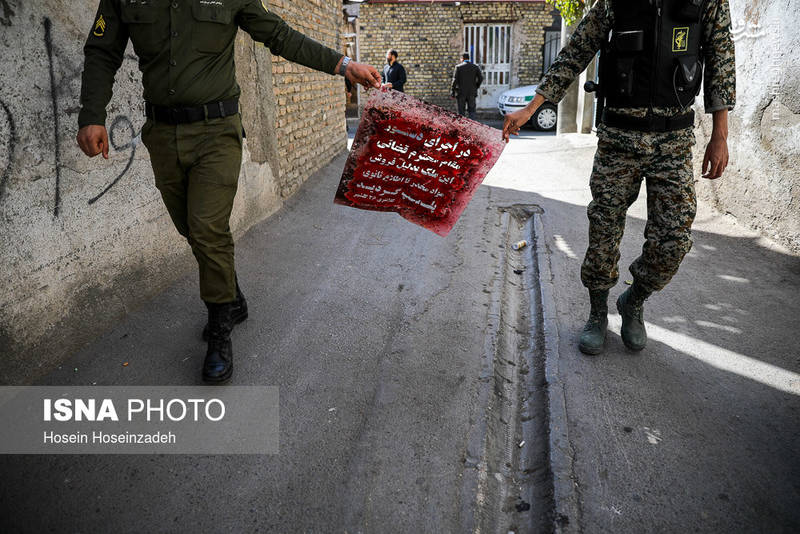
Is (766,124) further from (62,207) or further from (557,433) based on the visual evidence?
(62,207)

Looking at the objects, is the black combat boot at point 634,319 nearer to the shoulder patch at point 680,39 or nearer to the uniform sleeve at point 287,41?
the shoulder patch at point 680,39

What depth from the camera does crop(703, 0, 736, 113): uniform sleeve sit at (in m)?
2.46

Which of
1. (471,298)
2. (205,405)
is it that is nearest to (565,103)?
(471,298)

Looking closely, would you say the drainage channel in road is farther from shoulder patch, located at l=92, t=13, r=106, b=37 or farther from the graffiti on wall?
shoulder patch, located at l=92, t=13, r=106, b=37

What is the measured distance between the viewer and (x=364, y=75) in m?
2.57

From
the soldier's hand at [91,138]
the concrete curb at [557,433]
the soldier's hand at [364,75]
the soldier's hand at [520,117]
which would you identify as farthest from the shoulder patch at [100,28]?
the concrete curb at [557,433]

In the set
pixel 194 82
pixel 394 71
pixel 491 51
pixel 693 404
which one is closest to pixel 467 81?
pixel 394 71

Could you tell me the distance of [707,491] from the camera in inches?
77.3

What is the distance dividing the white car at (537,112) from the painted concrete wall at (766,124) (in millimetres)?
9030

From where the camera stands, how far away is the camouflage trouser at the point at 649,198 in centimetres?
255

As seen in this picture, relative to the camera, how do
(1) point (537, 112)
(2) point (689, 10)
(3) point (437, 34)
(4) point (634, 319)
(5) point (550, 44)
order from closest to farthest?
(2) point (689, 10) < (4) point (634, 319) < (1) point (537, 112) < (3) point (437, 34) < (5) point (550, 44)

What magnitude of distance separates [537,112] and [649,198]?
12440 mm

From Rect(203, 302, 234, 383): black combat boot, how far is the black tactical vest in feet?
7.15

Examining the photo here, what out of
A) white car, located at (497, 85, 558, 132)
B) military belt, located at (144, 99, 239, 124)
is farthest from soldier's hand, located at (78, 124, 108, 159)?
white car, located at (497, 85, 558, 132)
